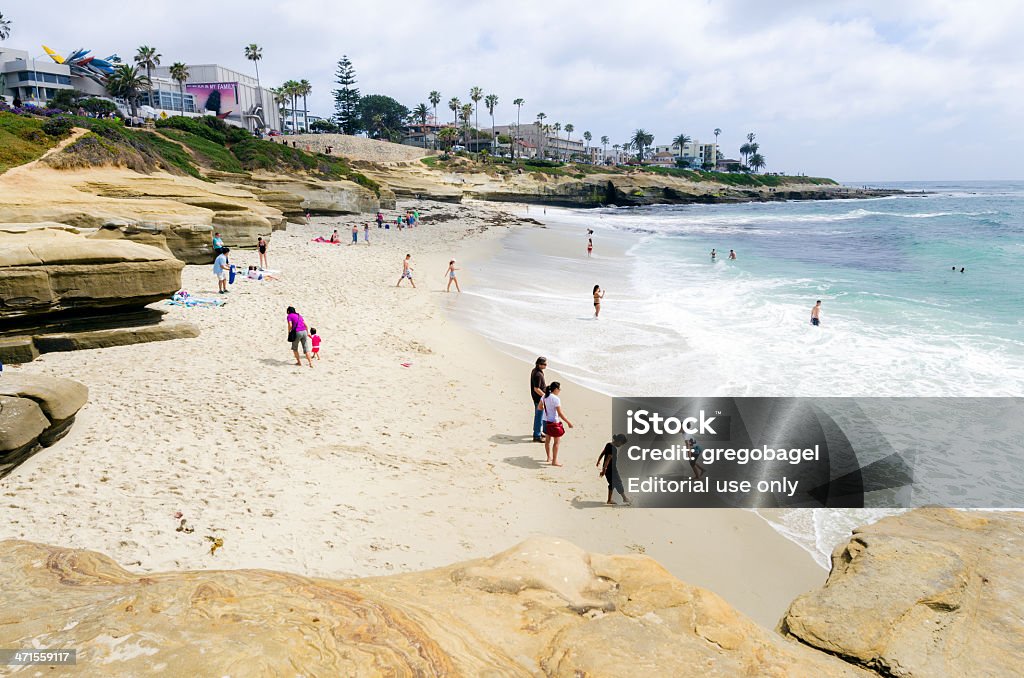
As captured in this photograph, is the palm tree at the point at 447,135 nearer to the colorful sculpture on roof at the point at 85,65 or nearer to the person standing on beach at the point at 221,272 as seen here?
the colorful sculpture on roof at the point at 85,65

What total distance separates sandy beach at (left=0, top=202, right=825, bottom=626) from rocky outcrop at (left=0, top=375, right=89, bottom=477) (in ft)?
0.76

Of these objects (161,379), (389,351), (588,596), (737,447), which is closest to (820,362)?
(737,447)

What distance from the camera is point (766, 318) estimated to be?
18.8 metres

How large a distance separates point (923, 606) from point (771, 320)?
15070 mm

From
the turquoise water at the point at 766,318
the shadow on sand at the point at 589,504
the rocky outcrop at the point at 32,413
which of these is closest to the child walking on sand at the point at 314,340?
the rocky outcrop at the point at 32,413

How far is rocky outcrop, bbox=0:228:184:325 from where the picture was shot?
9664mm

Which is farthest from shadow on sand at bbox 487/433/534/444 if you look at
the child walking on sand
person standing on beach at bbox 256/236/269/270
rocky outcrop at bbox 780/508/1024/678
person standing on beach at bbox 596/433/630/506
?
person standing on beach at bbox 256/236/269/270

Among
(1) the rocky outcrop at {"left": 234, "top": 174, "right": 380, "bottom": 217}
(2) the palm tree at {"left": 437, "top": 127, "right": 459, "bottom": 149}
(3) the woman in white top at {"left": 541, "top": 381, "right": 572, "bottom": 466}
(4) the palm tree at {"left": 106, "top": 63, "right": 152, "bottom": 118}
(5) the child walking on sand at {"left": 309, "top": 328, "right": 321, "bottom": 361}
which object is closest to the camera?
(3) the woman in white top at {"left": 541, "top": 381, "right": 572, "bottom": 466}

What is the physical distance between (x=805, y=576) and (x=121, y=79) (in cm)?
8027

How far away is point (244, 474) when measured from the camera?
24.3ft

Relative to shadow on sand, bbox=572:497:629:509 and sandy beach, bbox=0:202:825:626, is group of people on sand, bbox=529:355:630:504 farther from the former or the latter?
sandy beach, bbox=0:202:825:626

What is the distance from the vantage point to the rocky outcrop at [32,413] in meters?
6.62

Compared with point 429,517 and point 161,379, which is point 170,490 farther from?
point 161,379

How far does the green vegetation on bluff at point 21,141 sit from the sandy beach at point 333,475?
2068 centimetres
